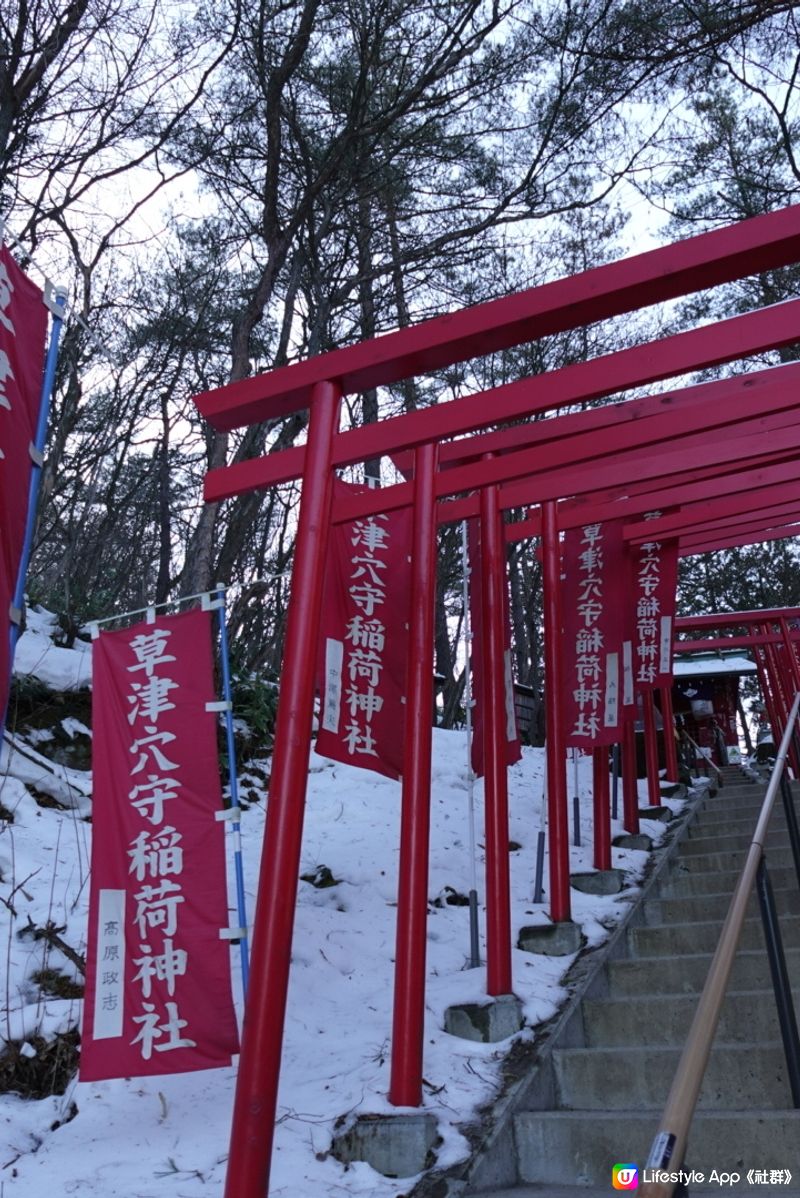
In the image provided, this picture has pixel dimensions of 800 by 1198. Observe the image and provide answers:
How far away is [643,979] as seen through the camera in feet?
15.6

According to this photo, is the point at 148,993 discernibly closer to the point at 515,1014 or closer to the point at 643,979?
the point at 515,1014

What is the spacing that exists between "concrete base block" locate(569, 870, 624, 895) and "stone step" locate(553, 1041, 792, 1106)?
2.84 m

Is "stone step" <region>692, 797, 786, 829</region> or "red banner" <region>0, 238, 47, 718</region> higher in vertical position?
"red banner" <region>0, 238, 47, 718</region>

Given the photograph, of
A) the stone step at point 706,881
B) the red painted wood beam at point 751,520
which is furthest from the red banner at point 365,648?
the red painted wood beam at point 751,520

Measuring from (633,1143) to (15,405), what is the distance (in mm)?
3304

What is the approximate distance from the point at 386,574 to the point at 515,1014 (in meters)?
2.48

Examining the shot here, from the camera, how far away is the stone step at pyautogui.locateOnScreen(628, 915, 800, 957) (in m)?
4.75

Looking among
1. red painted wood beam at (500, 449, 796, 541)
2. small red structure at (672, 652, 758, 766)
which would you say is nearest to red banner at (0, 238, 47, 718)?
red painted wood beam at (500, 449, 796, 541)

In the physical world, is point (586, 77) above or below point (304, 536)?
above

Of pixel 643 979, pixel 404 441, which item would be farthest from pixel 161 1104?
pixel 404 441

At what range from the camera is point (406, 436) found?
450 centimetres

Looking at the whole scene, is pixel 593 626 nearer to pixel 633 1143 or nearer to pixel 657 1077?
pixel 657 1077

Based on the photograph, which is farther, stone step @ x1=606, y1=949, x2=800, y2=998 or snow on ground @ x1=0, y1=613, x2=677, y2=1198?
stone step @ x1=606, y1=949, x2=800, y2=998

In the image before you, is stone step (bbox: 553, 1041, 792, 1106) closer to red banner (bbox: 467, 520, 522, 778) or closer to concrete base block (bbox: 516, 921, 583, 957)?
concrete base block (bbox: 516, 921, 583, 957)
